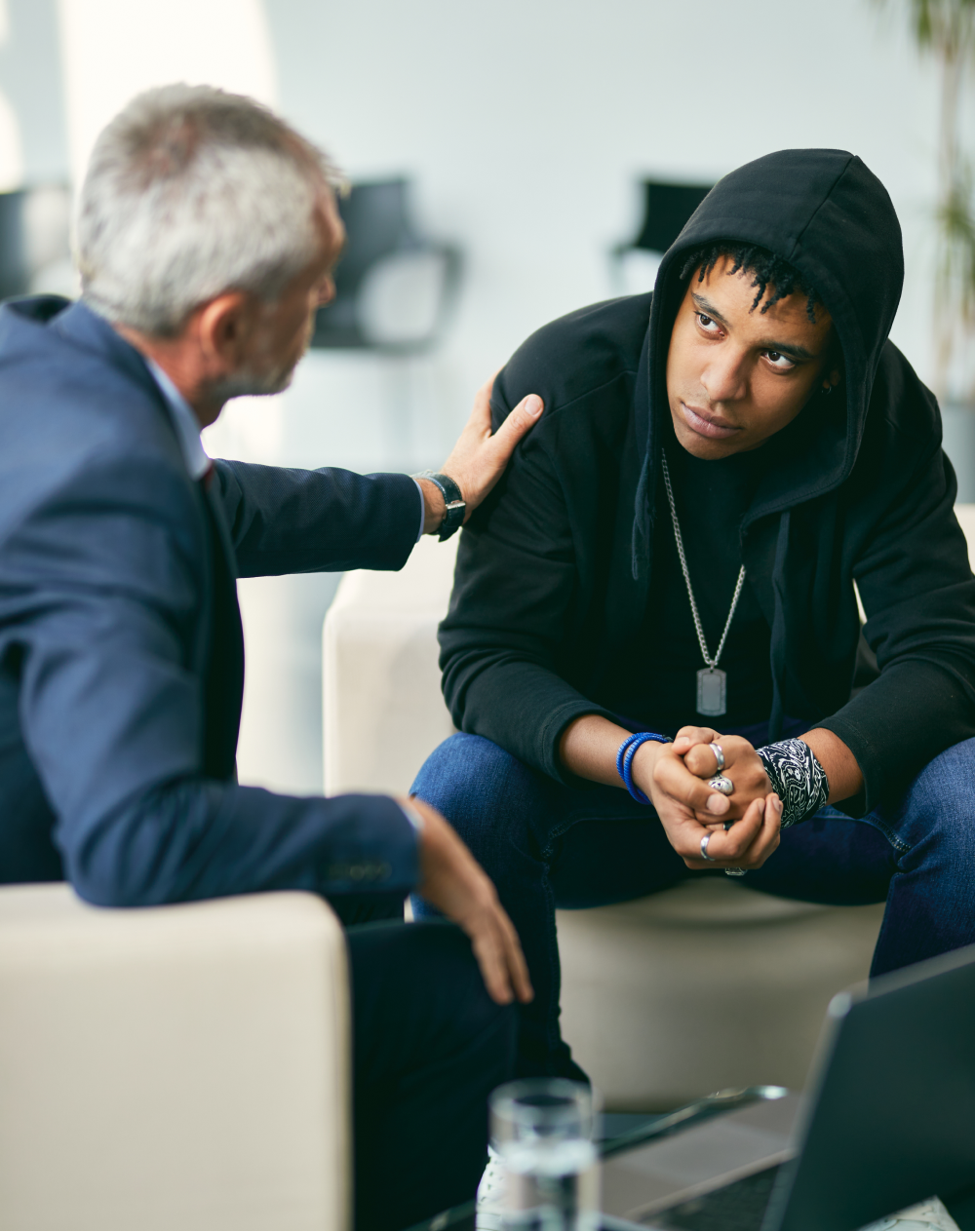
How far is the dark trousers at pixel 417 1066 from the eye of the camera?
3.39 feet

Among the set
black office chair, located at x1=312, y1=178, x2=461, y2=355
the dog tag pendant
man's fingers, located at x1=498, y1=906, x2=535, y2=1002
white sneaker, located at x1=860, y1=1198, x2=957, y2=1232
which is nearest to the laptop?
white sneaker, located at x1=860, y1=1198, x2=957, y2=1232

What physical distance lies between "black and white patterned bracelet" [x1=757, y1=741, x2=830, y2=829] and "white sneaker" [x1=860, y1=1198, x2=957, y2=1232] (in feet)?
1.46

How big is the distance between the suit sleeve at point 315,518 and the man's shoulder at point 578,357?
210 millimetres

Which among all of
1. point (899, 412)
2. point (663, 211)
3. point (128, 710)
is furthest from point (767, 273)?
point (663, 211)

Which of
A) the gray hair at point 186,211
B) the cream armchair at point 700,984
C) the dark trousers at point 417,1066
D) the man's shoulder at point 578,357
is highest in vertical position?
the gray hair at point 186,211

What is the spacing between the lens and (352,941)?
1.05m

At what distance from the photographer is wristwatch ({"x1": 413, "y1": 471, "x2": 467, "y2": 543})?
155 cm

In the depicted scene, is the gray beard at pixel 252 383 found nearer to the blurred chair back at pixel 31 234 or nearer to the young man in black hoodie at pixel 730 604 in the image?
the young man in black hoodie at pixel 730 604

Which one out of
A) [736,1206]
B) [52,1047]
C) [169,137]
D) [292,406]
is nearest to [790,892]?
[736,1206]

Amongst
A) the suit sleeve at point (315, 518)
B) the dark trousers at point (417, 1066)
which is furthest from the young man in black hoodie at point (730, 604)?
the dark trousers at point (417, 1066)

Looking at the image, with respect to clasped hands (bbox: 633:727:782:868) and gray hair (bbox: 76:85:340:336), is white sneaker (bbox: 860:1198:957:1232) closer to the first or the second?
clasped hands (bbox: 633:727:782:868)

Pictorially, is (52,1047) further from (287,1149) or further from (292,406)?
(292,406)

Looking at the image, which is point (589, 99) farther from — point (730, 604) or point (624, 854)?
point (624, 854)

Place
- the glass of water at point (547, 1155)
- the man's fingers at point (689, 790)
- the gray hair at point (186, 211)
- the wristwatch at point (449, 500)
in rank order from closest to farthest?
1. the glass of water at point (547, 1155)
2. the gray hair at point (186, 211)
3. the man's fingers at point (689, 790)
4. the wristwatch at point (449, 500)
